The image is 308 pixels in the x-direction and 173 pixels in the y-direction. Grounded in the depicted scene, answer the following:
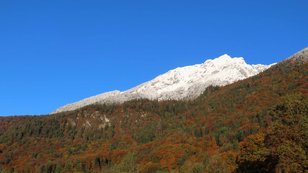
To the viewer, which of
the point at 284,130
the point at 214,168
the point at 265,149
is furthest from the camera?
the point at 214,168

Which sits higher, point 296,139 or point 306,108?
point 306,108

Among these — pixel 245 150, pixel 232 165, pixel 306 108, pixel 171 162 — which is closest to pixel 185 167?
pixel 171 162

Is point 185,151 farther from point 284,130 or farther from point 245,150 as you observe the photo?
point 284,130

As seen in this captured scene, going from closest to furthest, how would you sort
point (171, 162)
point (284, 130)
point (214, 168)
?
point (284, 130), point (214, 168), point (171, 162)

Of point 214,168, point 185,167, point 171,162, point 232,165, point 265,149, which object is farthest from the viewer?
point 171,162

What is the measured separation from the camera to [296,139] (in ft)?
206

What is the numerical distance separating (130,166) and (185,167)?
39353 millimetres

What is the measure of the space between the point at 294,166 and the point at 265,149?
900 cm

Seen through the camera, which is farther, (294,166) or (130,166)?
(130,166)

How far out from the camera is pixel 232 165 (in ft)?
350

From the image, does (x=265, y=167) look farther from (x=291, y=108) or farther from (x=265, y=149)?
(x=291, y=108)

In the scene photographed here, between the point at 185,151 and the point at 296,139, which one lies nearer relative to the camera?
the point at 296,139

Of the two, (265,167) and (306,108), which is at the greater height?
(306,108)

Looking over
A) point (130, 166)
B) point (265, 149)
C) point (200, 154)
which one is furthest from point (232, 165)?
point (130, 166)
